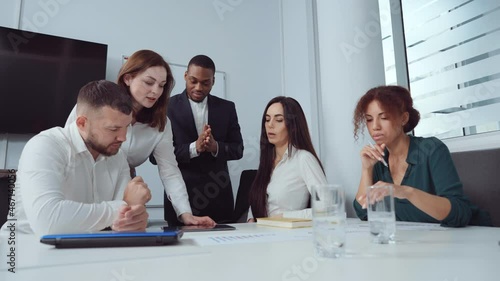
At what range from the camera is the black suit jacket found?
1991mm

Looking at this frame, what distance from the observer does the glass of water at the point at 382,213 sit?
0.77 metres

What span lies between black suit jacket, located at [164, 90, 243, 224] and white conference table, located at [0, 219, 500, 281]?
1.19 meters

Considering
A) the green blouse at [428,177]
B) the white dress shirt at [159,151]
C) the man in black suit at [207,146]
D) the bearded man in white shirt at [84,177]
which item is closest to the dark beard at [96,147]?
the bearded man in white shirt at [84,177]

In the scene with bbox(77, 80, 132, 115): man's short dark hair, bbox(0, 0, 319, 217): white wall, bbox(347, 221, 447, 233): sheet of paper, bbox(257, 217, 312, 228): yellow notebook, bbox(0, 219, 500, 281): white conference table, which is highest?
bbox(0, 0, 319, 217): white wall

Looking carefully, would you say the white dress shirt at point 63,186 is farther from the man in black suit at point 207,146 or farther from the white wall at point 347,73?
the white wall at point 347,73

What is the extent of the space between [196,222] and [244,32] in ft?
8.46

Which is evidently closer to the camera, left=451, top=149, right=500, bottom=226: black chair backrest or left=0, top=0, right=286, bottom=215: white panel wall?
left=451, top=149, right=500, bottom=226: black chair backrest

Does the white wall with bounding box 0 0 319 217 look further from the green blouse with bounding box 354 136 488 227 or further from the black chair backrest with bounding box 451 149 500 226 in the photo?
the green blouse with bounding box 354 136 488 227

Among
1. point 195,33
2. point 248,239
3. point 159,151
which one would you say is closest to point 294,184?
point 159,151

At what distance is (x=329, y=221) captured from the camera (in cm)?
66

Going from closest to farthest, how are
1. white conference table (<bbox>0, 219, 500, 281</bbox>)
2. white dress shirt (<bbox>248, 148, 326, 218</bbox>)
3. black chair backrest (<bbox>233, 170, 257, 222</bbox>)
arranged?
1. white conference table (<bbox>0, 219, 500, 281</bbox>)
2. white dress shirt (<bbox>248, 148, 326, 218</bbox>)
3. black chair backrest (<bbox>233, 170, 257, 222</bbox>)

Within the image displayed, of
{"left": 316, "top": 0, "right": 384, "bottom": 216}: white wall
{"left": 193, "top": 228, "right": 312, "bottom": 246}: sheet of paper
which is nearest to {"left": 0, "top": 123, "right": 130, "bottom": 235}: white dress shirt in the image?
{"left": 193, "top": 228, "right": 312, "bottom": 246}: sheet of paper

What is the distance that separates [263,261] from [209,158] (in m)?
1.47

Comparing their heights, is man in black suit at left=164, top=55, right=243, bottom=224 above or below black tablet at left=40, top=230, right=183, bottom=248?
above
